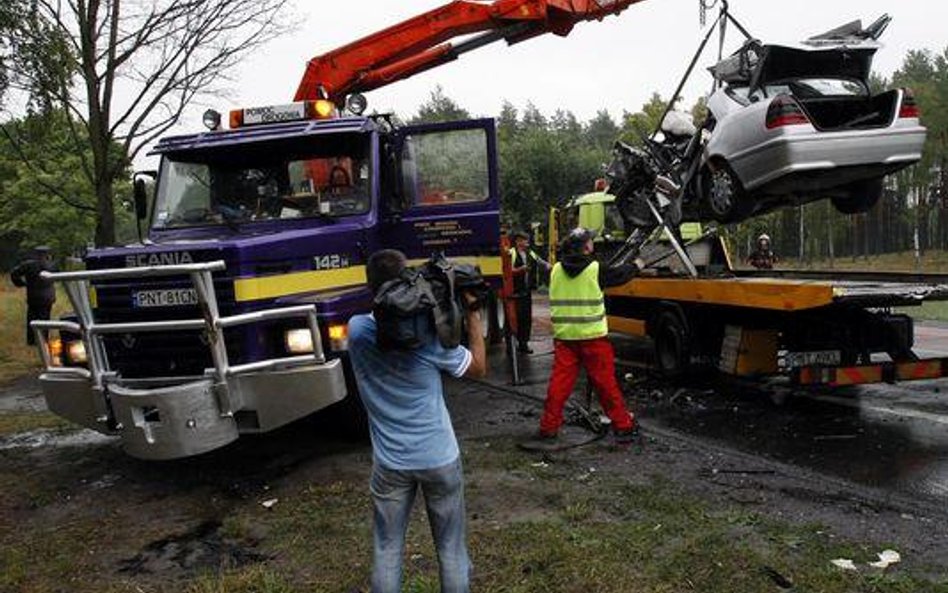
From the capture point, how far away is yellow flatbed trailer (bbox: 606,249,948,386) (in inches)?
271

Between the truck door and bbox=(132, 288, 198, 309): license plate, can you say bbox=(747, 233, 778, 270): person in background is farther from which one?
bbox=(132, 288, 198, 309): license plate

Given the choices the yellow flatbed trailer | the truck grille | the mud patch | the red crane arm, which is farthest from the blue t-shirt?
the red crane arm

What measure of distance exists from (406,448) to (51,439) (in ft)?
19.7

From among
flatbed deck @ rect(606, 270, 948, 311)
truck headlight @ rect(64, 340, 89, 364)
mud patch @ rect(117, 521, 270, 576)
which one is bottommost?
mud patch @ rect(117, 521, 270, 576)

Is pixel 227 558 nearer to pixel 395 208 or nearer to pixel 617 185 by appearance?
pixel 395 208

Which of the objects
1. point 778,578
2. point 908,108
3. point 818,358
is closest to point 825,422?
point 818,358

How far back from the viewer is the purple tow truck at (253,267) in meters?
5.48

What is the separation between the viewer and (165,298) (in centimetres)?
589

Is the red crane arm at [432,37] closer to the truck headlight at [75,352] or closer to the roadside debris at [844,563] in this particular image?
the truck headlight at [75,352]

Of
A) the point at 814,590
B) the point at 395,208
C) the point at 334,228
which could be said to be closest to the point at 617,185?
the point at 395,208

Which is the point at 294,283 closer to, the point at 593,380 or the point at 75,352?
the point at 75,352

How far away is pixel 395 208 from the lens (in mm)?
7473

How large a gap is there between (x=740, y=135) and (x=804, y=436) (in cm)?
279

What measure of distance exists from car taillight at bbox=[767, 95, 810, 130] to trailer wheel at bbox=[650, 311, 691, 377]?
2436 mm
